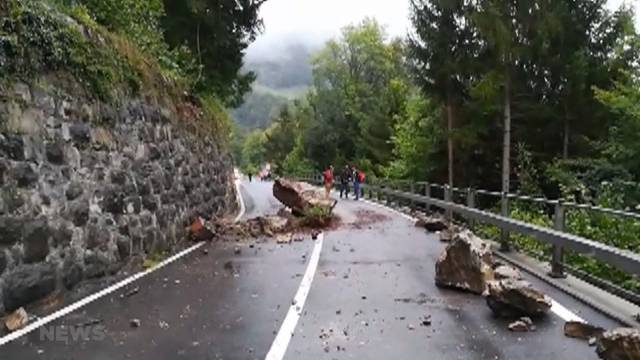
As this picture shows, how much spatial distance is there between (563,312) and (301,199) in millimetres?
14082

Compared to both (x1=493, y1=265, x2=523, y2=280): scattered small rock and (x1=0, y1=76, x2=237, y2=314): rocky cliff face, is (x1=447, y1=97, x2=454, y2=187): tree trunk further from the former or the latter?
(x1=493, y1=265, x2=523, y2=280): scattered small rock

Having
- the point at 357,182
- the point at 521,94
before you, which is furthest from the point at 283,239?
the point at 357,182

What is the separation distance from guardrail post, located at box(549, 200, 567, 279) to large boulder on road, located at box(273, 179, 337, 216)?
34.4ft

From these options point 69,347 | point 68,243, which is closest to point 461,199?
point 68,243

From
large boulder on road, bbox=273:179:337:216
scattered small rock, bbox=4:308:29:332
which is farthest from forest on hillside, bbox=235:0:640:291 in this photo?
scattered small rock, bbox=4:308:29:332

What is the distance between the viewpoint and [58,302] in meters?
8.79

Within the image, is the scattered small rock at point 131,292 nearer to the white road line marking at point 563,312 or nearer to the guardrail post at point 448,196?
the white road line marking at point 563,312

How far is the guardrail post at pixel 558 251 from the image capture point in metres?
10.1

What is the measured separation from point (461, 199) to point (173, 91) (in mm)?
11095

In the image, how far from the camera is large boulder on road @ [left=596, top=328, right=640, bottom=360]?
579 centimetres

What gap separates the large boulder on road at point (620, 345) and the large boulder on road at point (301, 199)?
14507mm

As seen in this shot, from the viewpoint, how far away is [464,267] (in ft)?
32.5

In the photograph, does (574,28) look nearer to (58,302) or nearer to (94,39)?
(94,39)

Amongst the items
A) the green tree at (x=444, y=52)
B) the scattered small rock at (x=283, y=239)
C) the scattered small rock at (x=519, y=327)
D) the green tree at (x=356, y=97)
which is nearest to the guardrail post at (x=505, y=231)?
the scattered small rock at (x=283, y=239)
